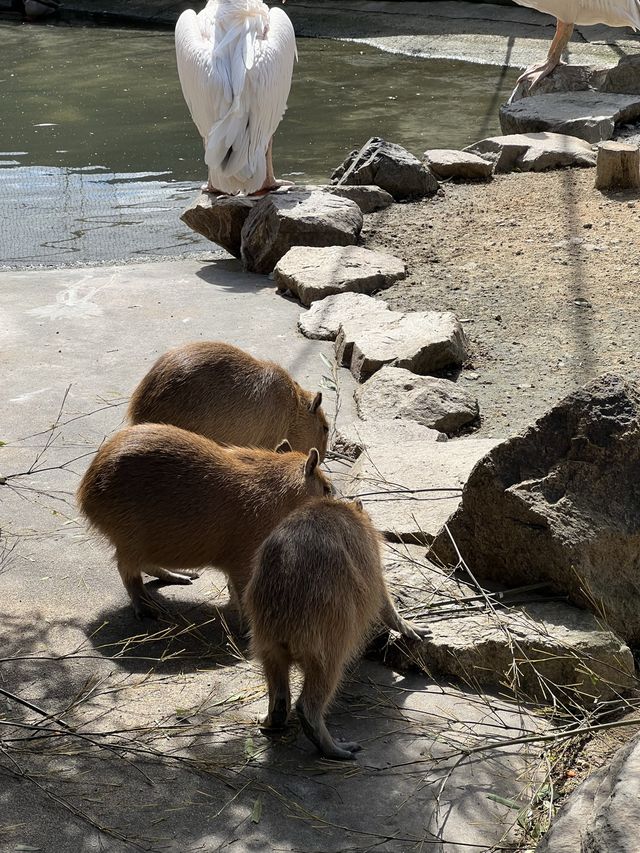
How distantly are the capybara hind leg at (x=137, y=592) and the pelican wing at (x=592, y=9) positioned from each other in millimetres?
9151

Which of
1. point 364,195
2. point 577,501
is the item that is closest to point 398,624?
point 577,501

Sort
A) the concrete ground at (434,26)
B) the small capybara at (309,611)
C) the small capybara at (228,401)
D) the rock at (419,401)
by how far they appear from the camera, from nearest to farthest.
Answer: the small capybara at (309,611) < the small capybara at (228,401) < the rock at (419,401) < the concrete ground at (434,26)

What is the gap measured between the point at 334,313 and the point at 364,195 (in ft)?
7.69

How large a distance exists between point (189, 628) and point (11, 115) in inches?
401

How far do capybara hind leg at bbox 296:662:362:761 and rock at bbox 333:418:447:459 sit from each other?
1.84 metres

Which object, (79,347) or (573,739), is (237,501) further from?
(79,347)

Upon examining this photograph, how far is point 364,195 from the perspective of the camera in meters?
8.09

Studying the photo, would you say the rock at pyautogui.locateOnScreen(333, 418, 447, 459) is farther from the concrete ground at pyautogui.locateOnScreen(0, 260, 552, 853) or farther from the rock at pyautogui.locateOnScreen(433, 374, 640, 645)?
the rock at pyautogui.locateOnScreen(433, 374, 640, 645)

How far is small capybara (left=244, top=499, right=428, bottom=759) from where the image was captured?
2.69 metres

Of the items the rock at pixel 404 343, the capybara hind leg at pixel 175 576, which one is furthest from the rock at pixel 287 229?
the capybara hind leg at pixel 175 576

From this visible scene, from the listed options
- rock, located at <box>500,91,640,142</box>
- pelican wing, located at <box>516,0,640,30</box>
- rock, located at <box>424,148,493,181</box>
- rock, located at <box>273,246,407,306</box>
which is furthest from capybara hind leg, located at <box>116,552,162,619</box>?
pelican wing, located at <box>516,0,640,30</box>

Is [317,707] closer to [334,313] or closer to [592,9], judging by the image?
[334,313]

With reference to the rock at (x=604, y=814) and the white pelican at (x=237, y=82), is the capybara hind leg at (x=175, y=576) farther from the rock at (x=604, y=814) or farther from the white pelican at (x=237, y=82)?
the white pelican at (x=237, y=82)

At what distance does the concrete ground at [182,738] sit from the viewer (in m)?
A: 2.50
